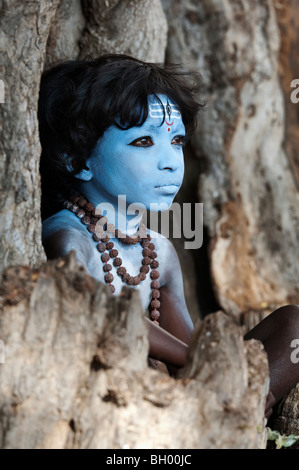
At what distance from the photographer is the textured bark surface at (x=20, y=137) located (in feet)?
7.37

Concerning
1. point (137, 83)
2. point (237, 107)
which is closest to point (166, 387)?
point (137, 83)

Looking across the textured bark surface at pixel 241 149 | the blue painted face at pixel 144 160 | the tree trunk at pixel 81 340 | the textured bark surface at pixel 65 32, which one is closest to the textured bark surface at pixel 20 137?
the tree trunk at pixel 81 340

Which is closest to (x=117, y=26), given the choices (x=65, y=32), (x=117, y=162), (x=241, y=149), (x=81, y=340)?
(x=65, y=32)

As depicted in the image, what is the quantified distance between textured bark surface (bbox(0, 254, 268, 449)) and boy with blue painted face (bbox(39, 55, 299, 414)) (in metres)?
0.48

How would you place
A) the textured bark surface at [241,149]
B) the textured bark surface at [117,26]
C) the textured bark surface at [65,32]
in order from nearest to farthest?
1. the textured bark surface at [65,32]
2. the textured bark surface at [117,26]
3. the textured bark surface at [241,149]

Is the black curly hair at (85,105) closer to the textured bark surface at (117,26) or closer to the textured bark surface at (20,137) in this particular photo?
the textured bark surface at (20,137)

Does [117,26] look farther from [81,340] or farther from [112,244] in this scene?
[81,340]

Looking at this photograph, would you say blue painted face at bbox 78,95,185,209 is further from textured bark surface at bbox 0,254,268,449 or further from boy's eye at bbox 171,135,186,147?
textured bark surface at bbox 0,254,268,449

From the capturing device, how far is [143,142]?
252 cm

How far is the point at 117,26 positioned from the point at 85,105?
86 centimetres

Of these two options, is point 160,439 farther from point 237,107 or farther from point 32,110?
point 237,107

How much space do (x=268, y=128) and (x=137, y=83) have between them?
1694mm

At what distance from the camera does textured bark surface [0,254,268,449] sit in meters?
1.87

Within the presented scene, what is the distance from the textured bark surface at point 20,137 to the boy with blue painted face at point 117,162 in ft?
0.64
